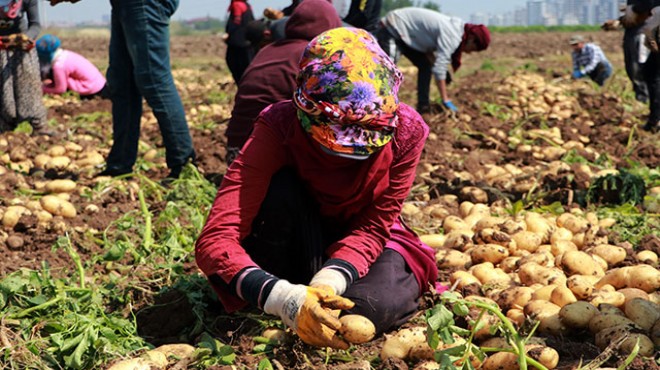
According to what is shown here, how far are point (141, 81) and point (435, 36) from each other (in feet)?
11.6

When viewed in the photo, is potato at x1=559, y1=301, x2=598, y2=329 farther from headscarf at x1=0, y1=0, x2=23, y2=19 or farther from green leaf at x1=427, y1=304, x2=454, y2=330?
headscarf at x1=0, y1=0, x2=23, y2=19

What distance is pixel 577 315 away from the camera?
2.26m

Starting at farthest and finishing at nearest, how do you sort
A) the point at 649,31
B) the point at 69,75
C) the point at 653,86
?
the point at 69,75 → the point at 653,86 → the point at 649,31

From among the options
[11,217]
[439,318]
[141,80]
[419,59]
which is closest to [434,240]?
[439,318]

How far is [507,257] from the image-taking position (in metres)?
2.98

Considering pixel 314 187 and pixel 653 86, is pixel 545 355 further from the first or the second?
pixel 653 86

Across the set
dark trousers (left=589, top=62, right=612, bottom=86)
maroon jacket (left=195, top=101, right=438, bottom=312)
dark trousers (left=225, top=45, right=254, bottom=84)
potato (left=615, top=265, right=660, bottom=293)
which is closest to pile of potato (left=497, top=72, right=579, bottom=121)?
dark trousers (left=589, top=62, right=612, bottom=86)

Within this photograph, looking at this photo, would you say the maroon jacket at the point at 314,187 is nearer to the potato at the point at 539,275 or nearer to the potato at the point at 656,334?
the potato at the point at 539,275

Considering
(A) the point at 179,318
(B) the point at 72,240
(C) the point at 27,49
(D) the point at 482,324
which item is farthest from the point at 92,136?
(D) the point at 482,324

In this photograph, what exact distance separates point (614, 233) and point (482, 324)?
1499mm

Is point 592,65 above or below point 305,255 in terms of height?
below

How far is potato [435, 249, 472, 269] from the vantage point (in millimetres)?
2934

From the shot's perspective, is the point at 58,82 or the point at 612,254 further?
the point at 58,82

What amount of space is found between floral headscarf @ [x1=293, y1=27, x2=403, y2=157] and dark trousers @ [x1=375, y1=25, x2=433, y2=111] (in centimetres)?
472
